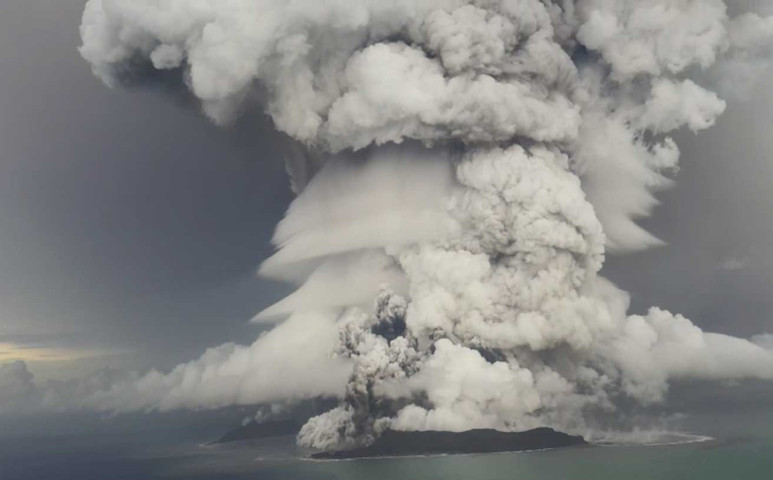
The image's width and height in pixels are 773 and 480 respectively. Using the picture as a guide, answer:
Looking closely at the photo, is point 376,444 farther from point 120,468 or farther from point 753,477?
point 120,468

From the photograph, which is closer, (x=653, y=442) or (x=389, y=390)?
(x=389, y=390)

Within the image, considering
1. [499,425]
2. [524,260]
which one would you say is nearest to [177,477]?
[499,425]

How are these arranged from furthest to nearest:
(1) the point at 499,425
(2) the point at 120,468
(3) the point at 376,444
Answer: (2) the point at 120,468 < (3) the point at 376,444 < (1) the point at 499,425

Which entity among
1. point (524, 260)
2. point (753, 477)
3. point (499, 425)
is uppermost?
point (524, 260)

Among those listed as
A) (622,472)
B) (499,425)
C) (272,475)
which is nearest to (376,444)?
(272,475)

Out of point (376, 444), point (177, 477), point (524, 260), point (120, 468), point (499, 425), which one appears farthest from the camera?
point (120, 468)

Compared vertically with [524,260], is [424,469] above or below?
below

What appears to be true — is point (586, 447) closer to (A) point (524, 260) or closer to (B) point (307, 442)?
(B) point (307, 442)
